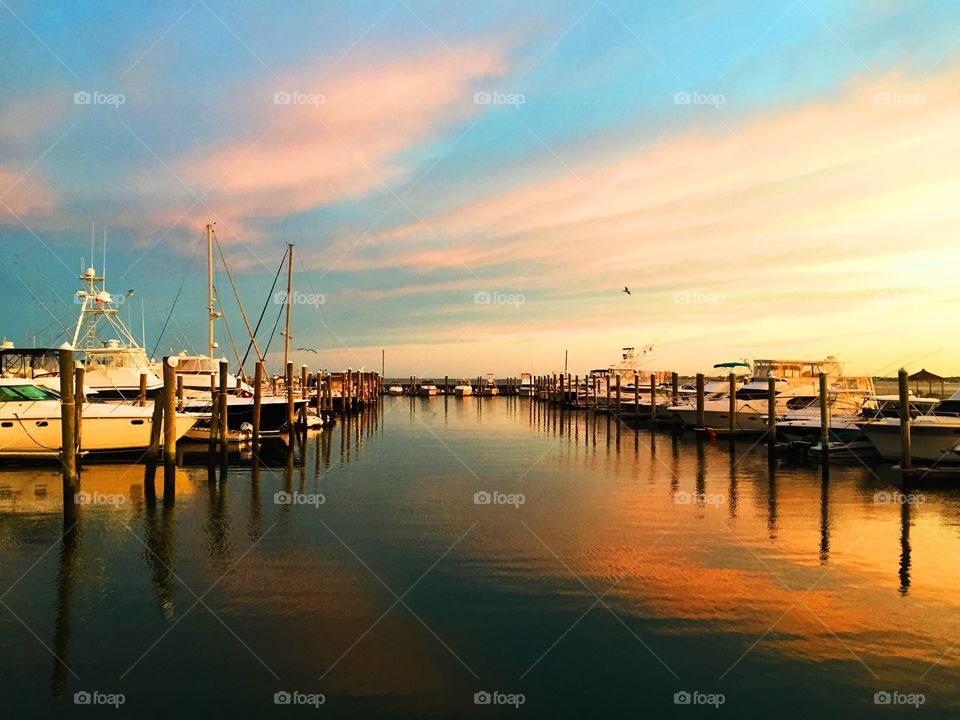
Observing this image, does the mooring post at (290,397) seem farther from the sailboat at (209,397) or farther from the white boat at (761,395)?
the white boat at (761,395)

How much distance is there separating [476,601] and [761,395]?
34.2m

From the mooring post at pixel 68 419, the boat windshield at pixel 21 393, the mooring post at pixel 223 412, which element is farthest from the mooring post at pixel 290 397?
the mooring post at pixel 68 419

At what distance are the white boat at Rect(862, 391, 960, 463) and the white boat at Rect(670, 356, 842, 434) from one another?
10.8 m

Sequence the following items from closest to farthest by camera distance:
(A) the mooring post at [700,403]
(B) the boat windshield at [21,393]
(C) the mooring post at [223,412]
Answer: (C) the mooring post at [223,412], (B) the boat windshield at [21,393], (A) the mooring post at [700,403]

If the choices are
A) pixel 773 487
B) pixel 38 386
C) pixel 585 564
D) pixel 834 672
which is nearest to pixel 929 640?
pixel 834 672

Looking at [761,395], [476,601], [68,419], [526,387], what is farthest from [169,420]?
[526,387]

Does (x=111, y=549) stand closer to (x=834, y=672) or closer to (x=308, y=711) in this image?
(x=308, y=711)

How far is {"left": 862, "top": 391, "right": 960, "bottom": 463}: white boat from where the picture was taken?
23.6m

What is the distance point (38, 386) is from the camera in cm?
2516

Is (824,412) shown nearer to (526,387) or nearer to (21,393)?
(21,393)

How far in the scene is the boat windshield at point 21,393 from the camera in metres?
24.5

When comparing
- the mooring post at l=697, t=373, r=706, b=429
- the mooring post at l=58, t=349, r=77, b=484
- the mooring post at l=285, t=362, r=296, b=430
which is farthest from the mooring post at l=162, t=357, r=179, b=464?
the mooring post at l=697, t=373, r=706, b=429

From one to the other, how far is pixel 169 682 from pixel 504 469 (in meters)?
18.7

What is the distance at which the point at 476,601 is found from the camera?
1095 cm
